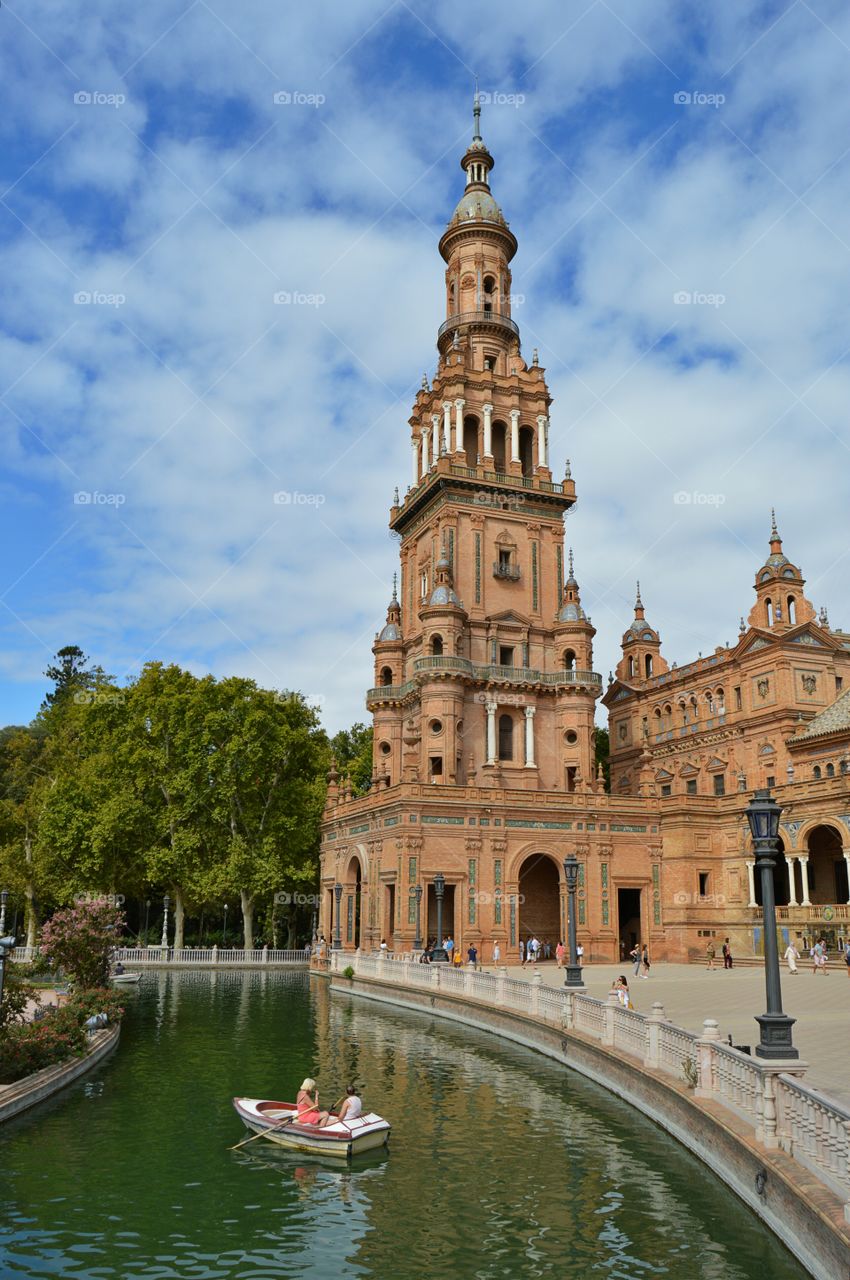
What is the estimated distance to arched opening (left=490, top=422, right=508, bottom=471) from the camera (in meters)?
57.3

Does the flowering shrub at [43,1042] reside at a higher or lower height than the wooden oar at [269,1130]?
higher

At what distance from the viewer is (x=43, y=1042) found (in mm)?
18859

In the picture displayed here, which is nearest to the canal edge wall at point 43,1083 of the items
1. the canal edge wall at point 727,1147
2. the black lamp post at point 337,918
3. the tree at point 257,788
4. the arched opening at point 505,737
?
the canal edge wall at point 727,1147

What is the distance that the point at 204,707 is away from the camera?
52.2 m

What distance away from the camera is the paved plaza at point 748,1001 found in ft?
55.0

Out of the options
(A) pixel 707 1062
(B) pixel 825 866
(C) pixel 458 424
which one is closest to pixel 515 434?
(C) pixel 458 424

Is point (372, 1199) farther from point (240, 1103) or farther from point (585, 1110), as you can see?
point (585, 1110)

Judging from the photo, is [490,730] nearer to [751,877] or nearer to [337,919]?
[337,919]

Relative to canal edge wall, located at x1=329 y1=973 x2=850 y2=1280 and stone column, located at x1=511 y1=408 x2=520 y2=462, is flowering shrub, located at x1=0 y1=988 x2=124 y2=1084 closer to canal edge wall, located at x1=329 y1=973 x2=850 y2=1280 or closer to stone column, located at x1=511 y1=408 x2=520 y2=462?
canal edge wall, located at x1=329 y1=973 x2=850 y2=1280

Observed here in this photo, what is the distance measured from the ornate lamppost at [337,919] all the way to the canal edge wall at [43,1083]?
967 inches

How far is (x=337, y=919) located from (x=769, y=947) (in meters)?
35.6

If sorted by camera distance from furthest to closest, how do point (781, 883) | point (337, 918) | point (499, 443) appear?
point (499, 443), point (781, 883), point (337, 918)

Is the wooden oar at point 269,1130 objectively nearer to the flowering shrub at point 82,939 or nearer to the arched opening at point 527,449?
the flowering shrub at point 82,939

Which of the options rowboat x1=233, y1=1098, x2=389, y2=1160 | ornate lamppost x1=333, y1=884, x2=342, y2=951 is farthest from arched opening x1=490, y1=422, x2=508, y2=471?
rowboat x1=233, y1=1098, x2=389, y2=1160
